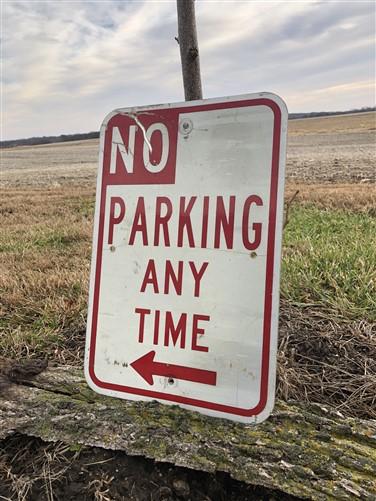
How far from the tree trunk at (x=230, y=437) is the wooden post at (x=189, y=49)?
1.42 meters

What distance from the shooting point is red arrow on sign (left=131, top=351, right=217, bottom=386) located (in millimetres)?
1340

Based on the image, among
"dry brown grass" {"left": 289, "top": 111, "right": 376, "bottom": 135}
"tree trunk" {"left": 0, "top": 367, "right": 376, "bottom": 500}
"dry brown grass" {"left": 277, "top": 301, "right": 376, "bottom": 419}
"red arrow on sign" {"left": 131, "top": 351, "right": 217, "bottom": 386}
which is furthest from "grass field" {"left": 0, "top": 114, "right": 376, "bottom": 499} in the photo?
"dry brown grass" {"left": 289, "top": 111, "right": 376, "bottom": 135}

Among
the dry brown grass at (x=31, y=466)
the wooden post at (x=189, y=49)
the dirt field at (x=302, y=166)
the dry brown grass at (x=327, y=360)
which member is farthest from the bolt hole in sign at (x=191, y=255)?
the dirt field at (x=302, y=166)

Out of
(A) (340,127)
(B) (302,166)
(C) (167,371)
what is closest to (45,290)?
(C) (167,371)

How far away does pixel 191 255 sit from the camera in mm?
1357

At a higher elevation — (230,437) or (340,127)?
(340,127)

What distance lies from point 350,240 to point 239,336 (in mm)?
2985

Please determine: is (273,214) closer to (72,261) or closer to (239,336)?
(239,336)

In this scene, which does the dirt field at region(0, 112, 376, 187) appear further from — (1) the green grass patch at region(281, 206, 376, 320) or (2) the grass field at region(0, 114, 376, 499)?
(2) the grass field at region(0, 114, 376, 499)

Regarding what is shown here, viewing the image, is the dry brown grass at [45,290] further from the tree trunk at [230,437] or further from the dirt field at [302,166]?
the dirt field at [302,166]

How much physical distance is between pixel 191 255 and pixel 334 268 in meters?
1.95

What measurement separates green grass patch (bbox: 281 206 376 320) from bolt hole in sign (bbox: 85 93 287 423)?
4.25 ft

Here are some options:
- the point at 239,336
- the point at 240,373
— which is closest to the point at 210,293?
the point at 239,336

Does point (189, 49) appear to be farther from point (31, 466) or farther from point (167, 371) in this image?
point (31, 466)
